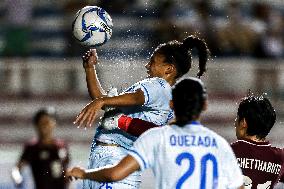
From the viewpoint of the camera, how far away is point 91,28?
694 centimetres

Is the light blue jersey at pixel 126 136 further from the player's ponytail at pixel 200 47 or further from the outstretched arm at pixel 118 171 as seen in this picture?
the outstretched arm at pixel 118 171

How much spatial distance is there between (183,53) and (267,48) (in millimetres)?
10367

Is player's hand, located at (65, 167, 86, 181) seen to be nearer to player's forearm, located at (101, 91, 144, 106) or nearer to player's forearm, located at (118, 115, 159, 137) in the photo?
player's forearm, located at (101, 91, 144, 106)

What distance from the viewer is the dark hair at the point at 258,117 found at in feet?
19.1

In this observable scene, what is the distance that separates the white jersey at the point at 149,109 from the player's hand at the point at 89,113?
431 millimetres

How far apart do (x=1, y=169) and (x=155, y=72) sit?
7222 millimetres

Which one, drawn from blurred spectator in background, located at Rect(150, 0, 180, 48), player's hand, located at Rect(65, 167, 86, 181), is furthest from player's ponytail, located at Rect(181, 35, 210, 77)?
blurred spectator in background, located at Rect(150, 0, 180, 48)

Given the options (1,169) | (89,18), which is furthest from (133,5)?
(89,18)

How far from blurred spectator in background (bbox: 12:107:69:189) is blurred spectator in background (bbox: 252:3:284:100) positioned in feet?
20.7

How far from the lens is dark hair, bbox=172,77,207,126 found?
4961mm

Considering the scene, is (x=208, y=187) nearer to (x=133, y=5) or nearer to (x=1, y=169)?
(x=1, y=169)

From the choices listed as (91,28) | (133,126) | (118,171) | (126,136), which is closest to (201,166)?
(118,171)

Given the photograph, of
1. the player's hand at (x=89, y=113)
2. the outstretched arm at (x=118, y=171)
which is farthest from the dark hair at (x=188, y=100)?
the player's hand at (x=89, y=113)

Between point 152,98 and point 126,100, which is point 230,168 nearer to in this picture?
point 126,100
